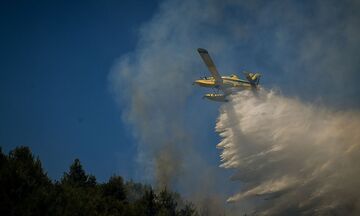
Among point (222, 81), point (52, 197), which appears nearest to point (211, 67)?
point (222, 81)

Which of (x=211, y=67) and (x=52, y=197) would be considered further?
(x=211, y=67)

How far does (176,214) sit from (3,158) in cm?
2658

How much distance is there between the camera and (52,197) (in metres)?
61.3

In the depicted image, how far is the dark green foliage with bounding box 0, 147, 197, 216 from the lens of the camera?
59438 mm

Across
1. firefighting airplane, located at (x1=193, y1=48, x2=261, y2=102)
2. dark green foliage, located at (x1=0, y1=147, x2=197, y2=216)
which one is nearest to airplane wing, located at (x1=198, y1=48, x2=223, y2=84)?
firefighting airplane, located at (x1=193, y1=48, x2=261, y2=102)

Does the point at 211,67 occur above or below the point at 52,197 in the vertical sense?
above

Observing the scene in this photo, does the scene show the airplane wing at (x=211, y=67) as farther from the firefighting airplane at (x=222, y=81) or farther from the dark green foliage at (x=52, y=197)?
the dark green foliage at (x=52, y=197)

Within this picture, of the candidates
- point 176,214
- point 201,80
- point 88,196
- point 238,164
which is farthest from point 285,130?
point 88,196

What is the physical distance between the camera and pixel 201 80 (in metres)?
104

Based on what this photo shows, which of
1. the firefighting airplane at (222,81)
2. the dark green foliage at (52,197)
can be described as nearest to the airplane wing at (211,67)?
the firefighting airplane at (222,81)

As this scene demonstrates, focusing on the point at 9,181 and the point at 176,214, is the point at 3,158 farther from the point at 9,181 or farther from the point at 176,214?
the point at 176,214

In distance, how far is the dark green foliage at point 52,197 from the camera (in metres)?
59.4

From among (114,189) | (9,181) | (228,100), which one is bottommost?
(9,181)

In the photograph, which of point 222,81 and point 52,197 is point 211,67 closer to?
point 222,81
